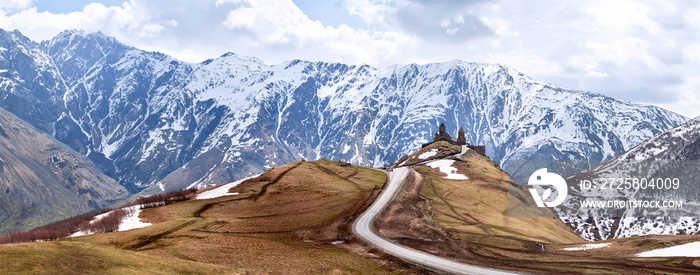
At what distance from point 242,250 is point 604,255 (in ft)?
199

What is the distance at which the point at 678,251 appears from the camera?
74.2 metres

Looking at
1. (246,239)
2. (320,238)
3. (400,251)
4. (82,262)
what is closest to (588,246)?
(400,251)

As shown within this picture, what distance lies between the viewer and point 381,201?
134 meters

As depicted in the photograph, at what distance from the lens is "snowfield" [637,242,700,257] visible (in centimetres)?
7162

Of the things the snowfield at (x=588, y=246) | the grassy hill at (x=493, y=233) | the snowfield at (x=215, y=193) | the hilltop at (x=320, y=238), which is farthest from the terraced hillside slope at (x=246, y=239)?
the snowfield at (x=588, y=246)

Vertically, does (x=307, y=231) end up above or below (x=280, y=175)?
below

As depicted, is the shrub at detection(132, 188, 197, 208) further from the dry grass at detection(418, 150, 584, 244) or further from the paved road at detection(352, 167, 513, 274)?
the dry grass at detection(418, 150, 584, 244)

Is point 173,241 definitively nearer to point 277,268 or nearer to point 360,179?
point 277,268

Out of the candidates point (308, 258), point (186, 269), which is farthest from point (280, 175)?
point (186, 269)

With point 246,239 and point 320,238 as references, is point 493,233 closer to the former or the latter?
point 320,238

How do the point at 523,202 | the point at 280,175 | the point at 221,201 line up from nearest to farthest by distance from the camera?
1. the point at 221,201
2. the point at 280,175
3. the point at 523,202

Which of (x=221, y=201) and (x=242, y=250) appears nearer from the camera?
(x=242, y=250)

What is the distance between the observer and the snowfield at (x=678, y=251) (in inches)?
2820

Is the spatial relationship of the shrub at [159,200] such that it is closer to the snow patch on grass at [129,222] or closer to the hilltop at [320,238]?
the hilltop at [320,238]
